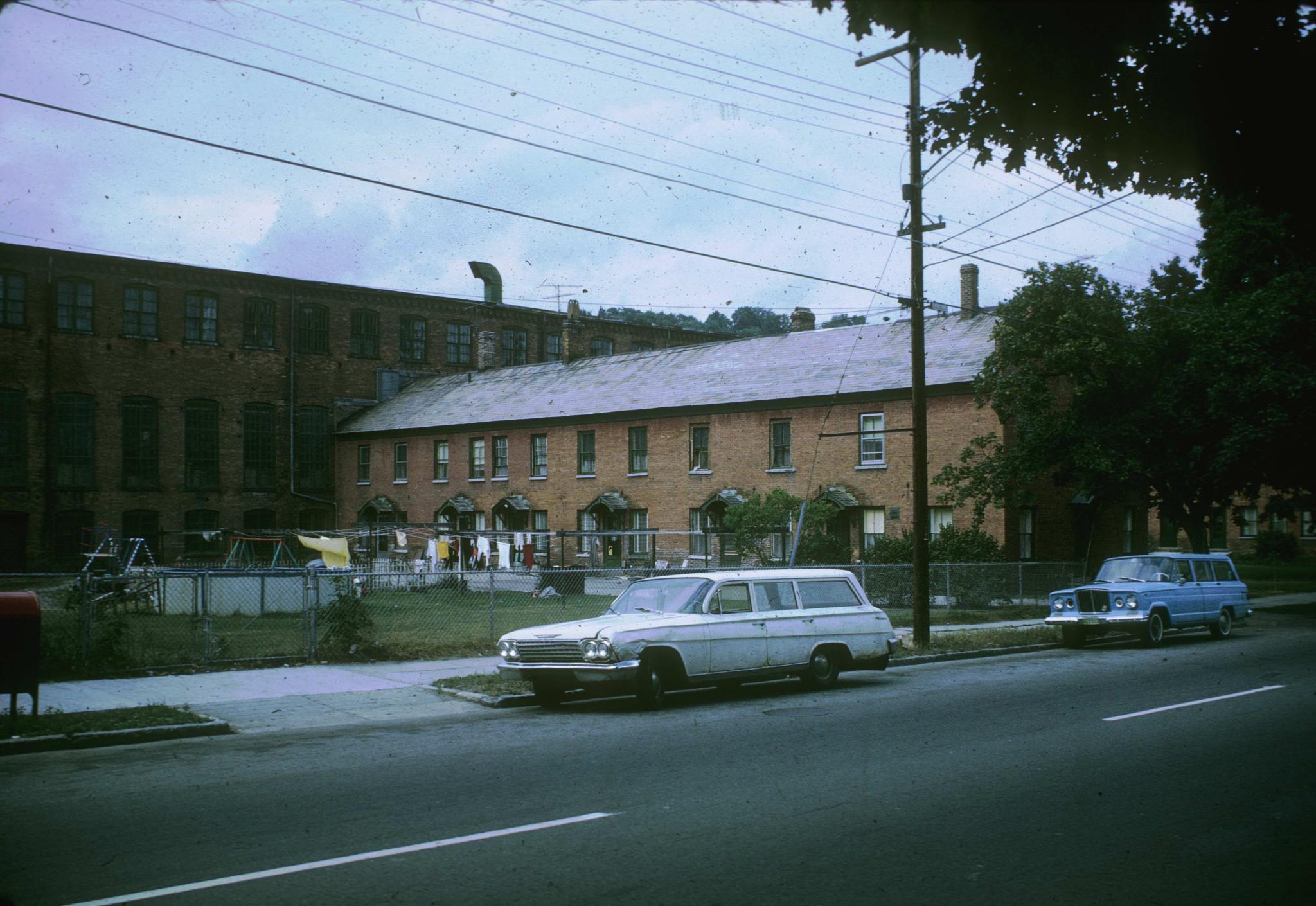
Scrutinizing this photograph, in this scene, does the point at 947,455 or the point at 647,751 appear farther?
the point at 947,455

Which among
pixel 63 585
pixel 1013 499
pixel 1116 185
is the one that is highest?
pixel 1116 185

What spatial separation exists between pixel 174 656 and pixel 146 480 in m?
34.3

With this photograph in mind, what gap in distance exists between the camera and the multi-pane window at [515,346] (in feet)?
208

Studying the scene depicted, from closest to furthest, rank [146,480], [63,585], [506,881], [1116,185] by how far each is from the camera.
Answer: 1. [506,881]
2. [1116,185]
3. [63,585]
4. [146,480]

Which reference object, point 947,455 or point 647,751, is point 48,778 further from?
point 947,455

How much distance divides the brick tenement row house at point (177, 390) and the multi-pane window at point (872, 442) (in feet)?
69.9

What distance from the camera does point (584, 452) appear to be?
4425 centimetres

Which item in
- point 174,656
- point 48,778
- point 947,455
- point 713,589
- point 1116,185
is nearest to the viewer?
point 1116,185

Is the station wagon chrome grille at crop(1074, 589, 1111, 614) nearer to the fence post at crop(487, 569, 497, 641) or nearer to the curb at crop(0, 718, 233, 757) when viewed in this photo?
the fence post at crop(487, 569, 497, 641)

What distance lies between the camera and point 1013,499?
30891mm

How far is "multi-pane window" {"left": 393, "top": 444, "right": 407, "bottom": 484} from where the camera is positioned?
51.8 m

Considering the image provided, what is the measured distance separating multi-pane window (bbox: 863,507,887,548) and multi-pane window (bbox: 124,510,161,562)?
29.7 m

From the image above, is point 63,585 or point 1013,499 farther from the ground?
point 1013,499

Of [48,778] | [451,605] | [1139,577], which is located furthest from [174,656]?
[1139,577]
